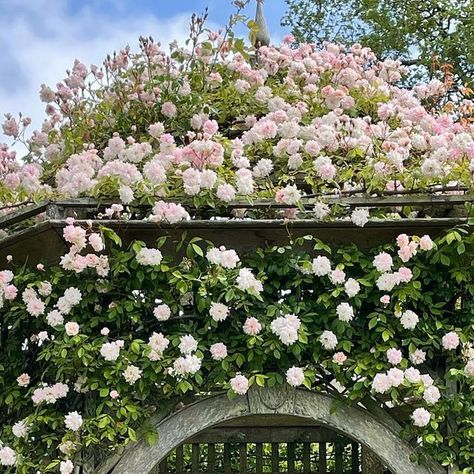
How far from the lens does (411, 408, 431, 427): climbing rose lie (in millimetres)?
2520

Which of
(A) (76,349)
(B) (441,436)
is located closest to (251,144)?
(A) (76,349)

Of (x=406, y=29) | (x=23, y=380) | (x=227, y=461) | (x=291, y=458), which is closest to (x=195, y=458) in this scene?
(x=227, y=461)

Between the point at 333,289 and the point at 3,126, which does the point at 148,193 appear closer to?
the point at 333,289

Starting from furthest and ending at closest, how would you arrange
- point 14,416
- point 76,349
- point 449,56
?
1. point 449,56
2. point 14,416
3. point 76,349

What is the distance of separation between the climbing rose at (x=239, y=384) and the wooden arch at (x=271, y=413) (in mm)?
159

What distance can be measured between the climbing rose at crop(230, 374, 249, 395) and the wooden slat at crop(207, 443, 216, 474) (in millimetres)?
2450

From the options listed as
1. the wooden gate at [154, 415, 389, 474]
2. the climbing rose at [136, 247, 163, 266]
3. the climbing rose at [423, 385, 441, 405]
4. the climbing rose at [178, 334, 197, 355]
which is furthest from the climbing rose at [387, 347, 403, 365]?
the wooden gate at [154, 415, 389, 474]

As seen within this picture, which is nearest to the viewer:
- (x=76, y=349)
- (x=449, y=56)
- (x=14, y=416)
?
(x=76, y=349)

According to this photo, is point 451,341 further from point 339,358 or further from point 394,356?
point 339,358

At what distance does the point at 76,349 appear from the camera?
2551mm

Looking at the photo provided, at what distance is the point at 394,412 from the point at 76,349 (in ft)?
4.49

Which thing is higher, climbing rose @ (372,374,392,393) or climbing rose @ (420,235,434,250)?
climbing rose @ (420,235,434,250)

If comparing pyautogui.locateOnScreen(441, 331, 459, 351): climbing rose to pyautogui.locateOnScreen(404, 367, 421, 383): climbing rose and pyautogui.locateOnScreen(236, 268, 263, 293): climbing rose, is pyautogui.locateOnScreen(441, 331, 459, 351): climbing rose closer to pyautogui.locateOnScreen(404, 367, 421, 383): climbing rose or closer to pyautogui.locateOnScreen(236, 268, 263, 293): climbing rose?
pyautogui.locateOnScreen(404, 367, 421, 383): climbing rose

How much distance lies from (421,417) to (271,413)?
57 centimetres
